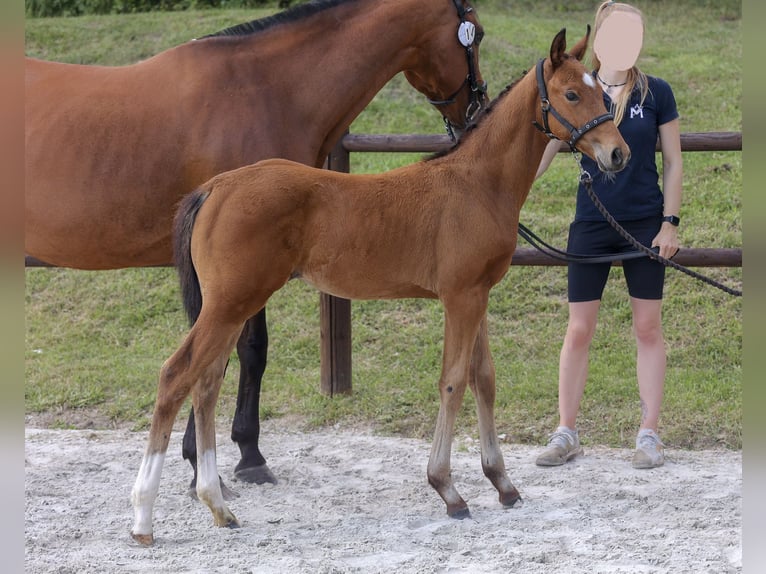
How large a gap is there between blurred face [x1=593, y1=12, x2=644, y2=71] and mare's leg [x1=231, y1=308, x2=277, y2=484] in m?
1.92

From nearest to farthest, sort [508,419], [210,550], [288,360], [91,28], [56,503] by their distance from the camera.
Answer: [210,550] < [56,503] < [508,419] < [288,360] < [91,28]

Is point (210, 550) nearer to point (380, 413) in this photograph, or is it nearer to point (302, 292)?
point (380, 413)

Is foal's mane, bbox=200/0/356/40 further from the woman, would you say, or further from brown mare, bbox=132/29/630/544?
the woman

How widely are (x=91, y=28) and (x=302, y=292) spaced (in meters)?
5.52

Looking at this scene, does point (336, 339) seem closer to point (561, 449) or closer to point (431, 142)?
point (431, 142)

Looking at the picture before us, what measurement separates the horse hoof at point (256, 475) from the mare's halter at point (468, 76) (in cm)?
178

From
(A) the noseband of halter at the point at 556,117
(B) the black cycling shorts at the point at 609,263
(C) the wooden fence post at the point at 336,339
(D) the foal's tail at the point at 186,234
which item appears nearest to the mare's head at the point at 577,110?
(A) the noseband of halter at the point at 556,117

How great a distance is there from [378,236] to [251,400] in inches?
46.4

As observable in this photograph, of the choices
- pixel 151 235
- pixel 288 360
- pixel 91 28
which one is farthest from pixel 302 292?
pixel 91 28

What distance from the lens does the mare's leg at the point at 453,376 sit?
3.39 metres

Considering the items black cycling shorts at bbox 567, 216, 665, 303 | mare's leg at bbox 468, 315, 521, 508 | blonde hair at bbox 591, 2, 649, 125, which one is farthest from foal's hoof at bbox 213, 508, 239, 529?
blonde hair at bbox 591, 2, 649, 125

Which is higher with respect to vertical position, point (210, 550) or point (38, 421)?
point (210, 550)

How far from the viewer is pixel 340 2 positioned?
3.92 meters
